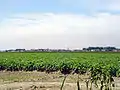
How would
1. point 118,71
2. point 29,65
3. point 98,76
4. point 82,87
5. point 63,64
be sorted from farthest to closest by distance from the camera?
point 29,65, point 63,64, point 118,71, point 82,87, point 98,76

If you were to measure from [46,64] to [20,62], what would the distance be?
2.96 meters

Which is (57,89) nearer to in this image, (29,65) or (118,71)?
(118,71)

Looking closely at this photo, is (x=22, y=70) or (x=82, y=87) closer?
(x=82, y=87)

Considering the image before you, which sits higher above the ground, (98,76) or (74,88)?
(98,76)

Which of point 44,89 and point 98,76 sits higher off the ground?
point 98,76

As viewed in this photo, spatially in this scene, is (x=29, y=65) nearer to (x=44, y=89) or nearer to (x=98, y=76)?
(x=44, y=89)

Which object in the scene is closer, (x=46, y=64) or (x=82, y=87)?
(x=82, y=87)

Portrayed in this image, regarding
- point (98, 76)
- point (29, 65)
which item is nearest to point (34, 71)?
point (29, 65)

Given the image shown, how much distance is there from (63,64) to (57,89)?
1205cm

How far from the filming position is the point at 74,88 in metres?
16.3

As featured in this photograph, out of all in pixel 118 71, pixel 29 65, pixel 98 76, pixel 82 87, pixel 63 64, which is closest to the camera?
pixel 98 76

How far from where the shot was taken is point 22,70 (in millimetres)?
30000

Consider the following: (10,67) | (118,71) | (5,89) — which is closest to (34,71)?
(10,67)

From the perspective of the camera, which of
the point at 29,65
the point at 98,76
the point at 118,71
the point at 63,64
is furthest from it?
the point at 29,65
